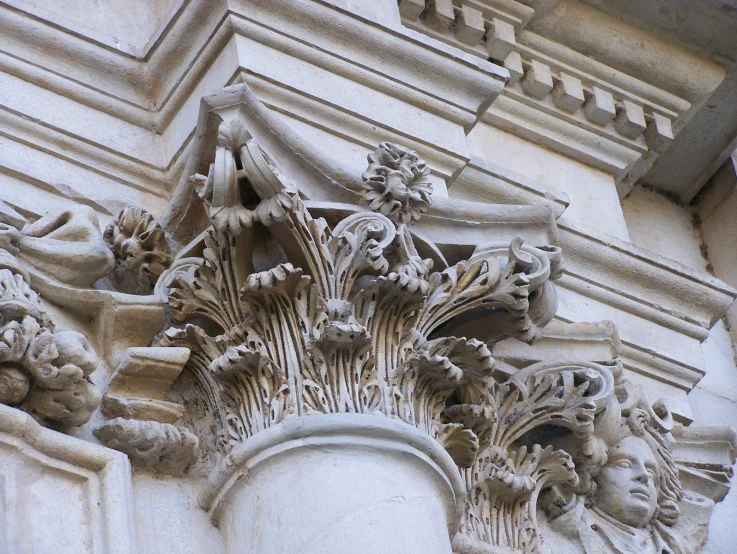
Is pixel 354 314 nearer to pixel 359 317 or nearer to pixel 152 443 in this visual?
pixel 359 317

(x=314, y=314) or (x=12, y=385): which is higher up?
(x=314, y=314)

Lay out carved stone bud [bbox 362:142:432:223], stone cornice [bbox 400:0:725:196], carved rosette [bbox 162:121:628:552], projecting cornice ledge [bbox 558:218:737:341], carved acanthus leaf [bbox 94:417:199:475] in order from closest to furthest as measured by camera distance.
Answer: carved acanthus leaf [bbox 94:417:199:475] → carved rosette [bbox 162:121:628:552] → carved stone bud [bbox 362:142:432:223] → projecting cornice ledge [bbox 558:218:737:341] → stone cornice [bbox 400:0:725:196]

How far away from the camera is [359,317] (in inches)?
142

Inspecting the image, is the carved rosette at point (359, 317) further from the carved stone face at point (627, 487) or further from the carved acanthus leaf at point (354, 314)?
the carved stone face at point (627, 487)

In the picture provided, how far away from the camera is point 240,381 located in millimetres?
3551

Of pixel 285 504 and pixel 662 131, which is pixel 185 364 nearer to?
pixel 285 504

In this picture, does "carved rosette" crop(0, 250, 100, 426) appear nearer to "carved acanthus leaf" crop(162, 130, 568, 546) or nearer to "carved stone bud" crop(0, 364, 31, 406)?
"carved stone bud" crop(0, 364, 31, 406)

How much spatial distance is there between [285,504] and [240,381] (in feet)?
1.19

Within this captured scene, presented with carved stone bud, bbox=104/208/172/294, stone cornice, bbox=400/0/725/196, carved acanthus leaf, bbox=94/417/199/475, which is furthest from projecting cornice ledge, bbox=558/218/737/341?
carved acanthus leaf, bbox=94/417/199/475

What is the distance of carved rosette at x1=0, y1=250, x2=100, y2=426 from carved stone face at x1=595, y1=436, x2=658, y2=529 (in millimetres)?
1433

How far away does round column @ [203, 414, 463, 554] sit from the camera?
10.6 ft

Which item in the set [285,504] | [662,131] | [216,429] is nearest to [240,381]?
[216,429]

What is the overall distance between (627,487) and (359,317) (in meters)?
1.00

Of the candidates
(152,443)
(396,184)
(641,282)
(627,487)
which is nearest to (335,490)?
(152,443)
